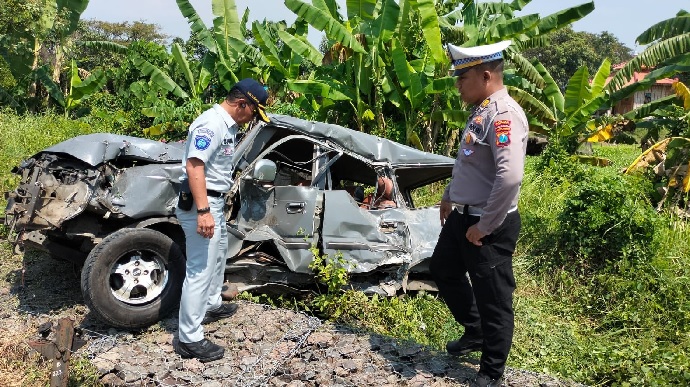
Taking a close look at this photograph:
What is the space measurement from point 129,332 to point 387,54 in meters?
7.73

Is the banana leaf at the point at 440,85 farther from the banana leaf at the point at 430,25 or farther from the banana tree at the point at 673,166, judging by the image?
the banana tree at the point at 673,166

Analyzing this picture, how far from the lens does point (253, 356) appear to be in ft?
13.2

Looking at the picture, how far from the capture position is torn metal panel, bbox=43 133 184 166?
4762 millimetres

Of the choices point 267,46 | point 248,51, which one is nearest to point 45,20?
point 248,51

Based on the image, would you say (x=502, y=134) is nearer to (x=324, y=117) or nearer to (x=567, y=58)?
(x=324, y=117)

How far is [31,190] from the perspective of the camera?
14.6 feet

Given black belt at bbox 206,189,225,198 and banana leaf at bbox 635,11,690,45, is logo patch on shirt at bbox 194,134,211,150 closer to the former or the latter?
black belt at bbox 206,189,225,198

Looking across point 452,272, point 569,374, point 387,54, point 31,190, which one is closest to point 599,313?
point 569,374

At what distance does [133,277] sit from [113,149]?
1147 millimetres

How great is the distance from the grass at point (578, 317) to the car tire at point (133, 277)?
0.57 meters

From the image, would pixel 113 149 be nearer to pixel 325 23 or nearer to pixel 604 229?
pixel 604 229

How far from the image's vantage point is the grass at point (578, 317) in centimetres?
463

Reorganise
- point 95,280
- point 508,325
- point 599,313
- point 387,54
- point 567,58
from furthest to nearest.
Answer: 1. point 567,58
2. point 387,54
3. point 599,313
4. point 95,280
5. point 508,325

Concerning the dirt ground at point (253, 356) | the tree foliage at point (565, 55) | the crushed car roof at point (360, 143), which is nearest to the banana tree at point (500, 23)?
the crushed car roof at point (360, 143)
